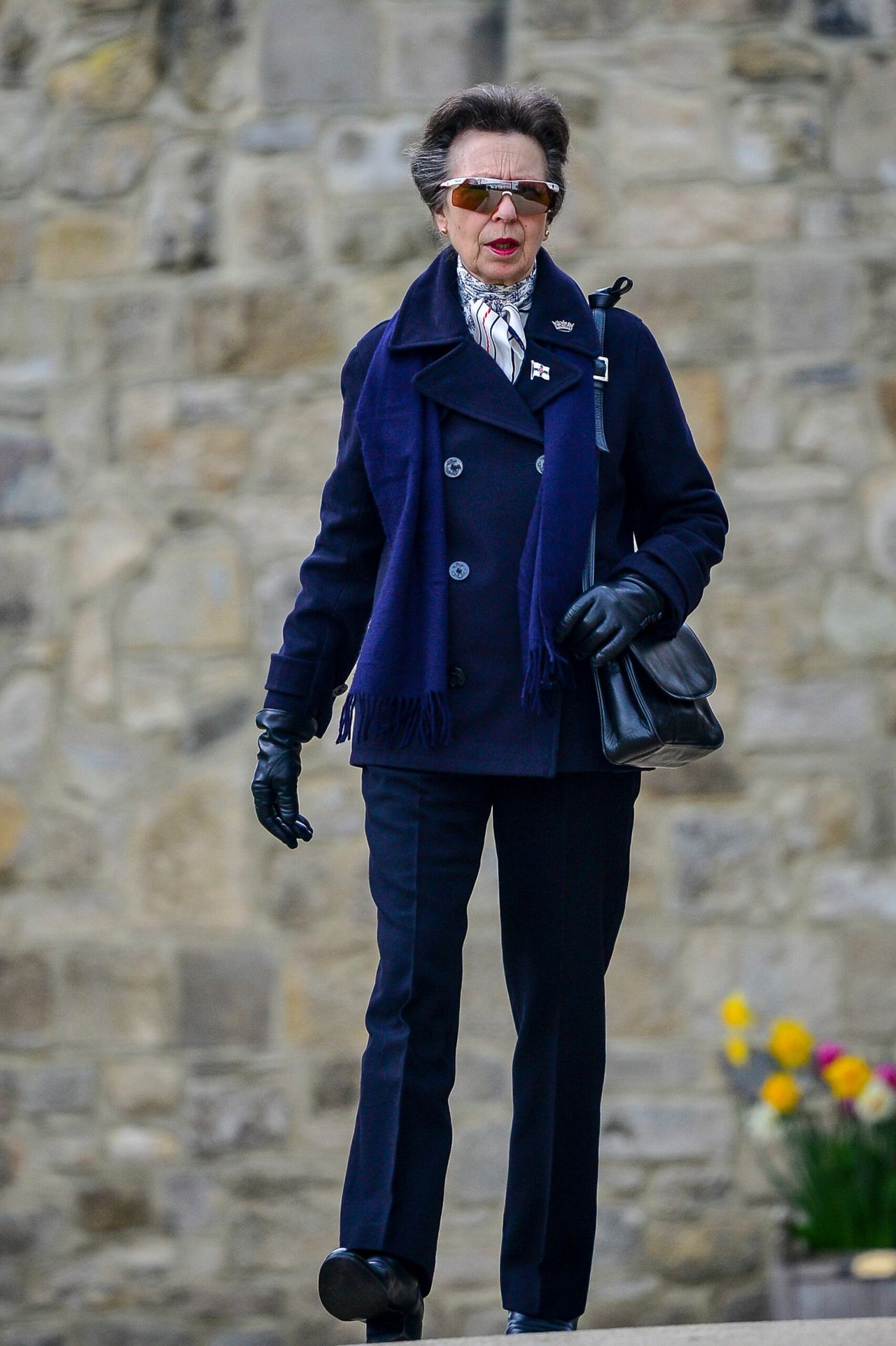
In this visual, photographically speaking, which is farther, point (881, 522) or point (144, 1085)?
point (144, 1085)

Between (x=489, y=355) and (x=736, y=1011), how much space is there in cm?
198

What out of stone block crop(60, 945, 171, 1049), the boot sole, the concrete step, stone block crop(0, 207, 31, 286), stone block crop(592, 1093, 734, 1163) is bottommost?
stone block crop(592, 1093, 734, 1163)

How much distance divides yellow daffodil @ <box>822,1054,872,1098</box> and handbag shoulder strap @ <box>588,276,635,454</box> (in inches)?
73.5

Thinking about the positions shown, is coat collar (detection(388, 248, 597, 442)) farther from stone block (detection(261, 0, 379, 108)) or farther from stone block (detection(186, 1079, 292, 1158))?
stone block (detection(186, 1079, 292, 1158))

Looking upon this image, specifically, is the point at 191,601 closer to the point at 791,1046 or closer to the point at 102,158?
the point at 102,158

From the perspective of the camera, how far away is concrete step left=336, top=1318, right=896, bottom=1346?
188 cm

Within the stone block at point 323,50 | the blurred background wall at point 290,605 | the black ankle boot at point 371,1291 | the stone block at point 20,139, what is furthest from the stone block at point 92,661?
the black ankle boot at point 371,1291

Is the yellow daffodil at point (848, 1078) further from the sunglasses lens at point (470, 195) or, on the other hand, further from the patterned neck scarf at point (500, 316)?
the sunglasses lens at point (470, 195)

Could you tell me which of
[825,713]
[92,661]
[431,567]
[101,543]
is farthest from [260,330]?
[431,567]

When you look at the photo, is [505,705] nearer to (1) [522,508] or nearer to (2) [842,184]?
(1) [522,508]

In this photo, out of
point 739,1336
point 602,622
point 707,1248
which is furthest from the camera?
point 707,1248

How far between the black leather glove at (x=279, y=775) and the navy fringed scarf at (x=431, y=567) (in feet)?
0.51

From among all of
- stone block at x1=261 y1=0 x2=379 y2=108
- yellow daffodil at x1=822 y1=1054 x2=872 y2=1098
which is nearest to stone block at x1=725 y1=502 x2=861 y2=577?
yellow daffodil at x1=822 y1=1054 x2=872 y2=1098

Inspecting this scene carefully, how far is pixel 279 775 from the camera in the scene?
2.28 m
